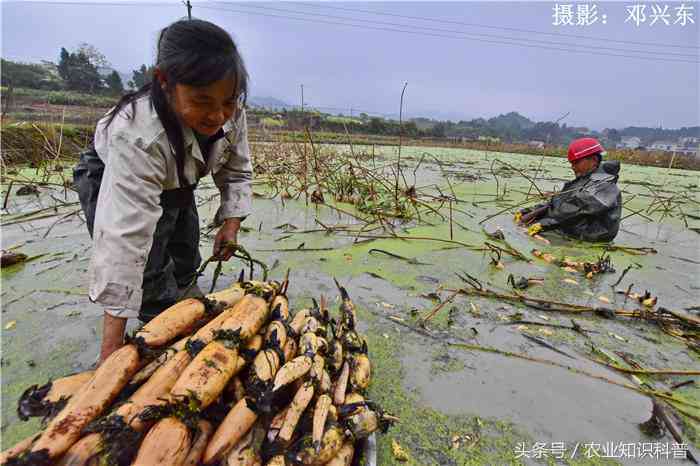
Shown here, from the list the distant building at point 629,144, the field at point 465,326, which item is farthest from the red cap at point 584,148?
the distant building at point 629,144

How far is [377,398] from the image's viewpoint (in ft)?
5.24

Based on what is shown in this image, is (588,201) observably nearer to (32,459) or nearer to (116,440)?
(116,440)

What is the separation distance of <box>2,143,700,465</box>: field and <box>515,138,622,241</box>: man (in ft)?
0.68

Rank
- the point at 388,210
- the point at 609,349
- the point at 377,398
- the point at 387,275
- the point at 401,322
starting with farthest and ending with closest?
the point at 388,210
the point at 387,275
the point at 401,322
the point at 609,349
the point at 377,398

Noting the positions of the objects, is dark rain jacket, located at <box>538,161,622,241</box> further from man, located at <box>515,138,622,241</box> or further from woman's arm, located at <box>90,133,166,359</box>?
woman's arm, located at <box>90,133,166,359</box>

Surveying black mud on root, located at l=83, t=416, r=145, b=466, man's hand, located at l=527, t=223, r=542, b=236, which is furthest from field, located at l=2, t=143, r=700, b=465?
black mud on root, located at l=83, t=416, r=145, b=466

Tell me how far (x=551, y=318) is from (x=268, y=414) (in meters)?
2.07

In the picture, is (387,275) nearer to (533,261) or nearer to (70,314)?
(533,261)

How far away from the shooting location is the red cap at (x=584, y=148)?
4137 mm

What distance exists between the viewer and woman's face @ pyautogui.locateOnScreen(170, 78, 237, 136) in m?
1.22

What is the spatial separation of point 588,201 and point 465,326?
112 inches

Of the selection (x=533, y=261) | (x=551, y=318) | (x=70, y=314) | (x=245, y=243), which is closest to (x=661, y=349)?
(x=551, y=318)

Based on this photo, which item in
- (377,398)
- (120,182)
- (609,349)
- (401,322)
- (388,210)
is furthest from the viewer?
(388,210)

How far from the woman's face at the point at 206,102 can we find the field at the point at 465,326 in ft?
4.41
